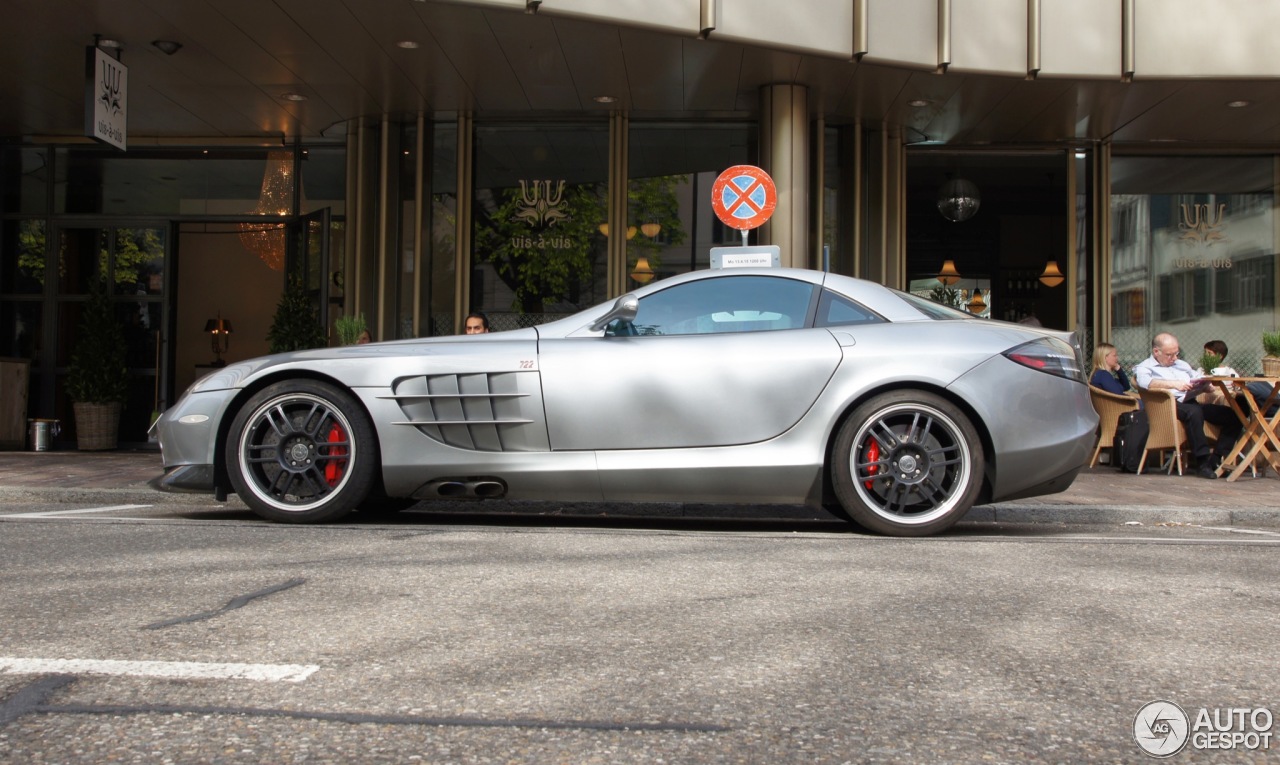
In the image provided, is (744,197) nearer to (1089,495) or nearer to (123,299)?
(1089,495)

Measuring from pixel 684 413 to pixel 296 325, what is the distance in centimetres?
894

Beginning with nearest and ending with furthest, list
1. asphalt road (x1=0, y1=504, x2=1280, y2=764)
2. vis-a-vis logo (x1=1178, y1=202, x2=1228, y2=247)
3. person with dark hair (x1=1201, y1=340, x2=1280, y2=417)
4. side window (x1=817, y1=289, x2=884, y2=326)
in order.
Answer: asphalt road (x1=0, y1=504, x2=1280, y2=764), side window (x1=817, y1=289, x2=884, y2=326), person with dark hair (x1=1201, y1=340, x2=1280, y2=417), vis-a-vis logo (x1=1178, y1=202, x2=1228, y2=247)

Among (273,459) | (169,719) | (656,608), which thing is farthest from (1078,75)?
(169,719)

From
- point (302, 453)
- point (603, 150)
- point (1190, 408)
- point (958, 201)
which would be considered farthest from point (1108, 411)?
point (302, 453)

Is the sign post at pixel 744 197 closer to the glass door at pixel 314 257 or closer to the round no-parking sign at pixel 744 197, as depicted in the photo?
the round no-parking sign at pixel 744 197

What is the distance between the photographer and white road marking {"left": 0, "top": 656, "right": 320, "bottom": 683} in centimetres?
270

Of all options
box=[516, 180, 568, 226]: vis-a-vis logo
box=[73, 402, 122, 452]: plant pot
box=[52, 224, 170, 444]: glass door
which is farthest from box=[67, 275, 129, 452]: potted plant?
box=[516, 180, 568, 226]: vis-a-vis logo

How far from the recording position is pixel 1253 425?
9953 millimetres

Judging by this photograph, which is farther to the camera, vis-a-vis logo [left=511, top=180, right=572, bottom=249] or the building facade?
vis-a-vis logo [left=511, top=180, right=572, bottom=249]

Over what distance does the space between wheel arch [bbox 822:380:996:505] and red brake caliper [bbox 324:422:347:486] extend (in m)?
2.35

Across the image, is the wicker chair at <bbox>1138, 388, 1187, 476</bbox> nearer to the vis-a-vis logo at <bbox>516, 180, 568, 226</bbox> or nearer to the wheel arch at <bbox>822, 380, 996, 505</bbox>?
the wheel arch at <bbox>822, 380, 996, 505</bbox>

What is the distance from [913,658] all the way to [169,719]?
1717mm

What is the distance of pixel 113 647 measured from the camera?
9.71 ft

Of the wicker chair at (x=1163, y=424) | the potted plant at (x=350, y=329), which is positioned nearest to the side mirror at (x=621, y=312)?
the wicker chair at (x=1163, y=424)
